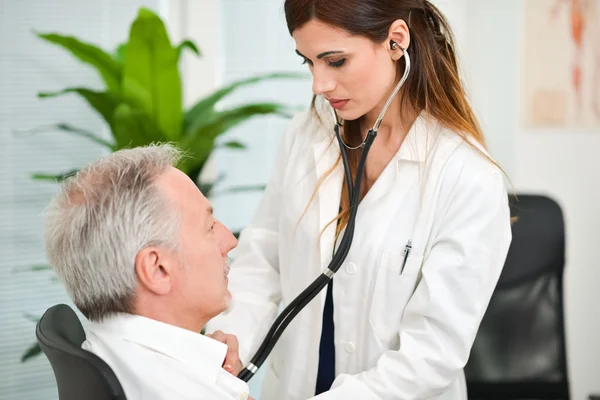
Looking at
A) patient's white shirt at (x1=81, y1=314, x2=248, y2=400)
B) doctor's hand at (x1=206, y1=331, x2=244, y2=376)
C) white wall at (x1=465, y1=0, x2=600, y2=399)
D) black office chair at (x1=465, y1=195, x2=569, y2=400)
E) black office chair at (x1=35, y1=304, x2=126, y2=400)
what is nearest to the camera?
black office chair at (x1=35, y1=304, x2=126, y2=400)

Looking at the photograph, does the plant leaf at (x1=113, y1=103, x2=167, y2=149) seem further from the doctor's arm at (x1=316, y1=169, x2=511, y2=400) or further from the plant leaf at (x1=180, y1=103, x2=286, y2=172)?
the doctor's arm at (x1=316, y1=169, x2=511, y2=400)

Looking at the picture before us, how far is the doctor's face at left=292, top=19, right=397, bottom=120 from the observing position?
4.50 feet

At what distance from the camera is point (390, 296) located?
145 centimetres

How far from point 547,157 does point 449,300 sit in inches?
59.1

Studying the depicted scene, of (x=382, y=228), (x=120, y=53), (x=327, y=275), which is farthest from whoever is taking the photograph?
(x=120, y=53)

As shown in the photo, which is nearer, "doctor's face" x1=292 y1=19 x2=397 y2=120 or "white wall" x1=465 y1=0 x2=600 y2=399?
"doctor's face" x1=292 y1=19 x2=397 y2=120

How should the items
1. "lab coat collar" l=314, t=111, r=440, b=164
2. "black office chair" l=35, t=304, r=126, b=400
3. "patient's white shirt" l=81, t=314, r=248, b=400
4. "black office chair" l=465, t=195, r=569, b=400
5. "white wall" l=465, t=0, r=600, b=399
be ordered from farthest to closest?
1. "white wall" l=465, t=0, r=600, b=399
2. "black office chair" l=465, t=195, r=569, b=400
3. "lab coat collar" l=314, t=111, r=440, b=164
4. "patient's white shirt" l=81, t=314, r=248, b=400
5. "black office chair" l=35, t=304, r=126, b=400

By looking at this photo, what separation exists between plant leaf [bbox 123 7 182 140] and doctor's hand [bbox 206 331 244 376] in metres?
0.77

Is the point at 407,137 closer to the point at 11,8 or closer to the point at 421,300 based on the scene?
the point at 421,300

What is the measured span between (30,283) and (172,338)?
1.38 meters

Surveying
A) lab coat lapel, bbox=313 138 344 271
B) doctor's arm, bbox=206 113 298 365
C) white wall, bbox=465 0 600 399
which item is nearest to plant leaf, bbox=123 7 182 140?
doctor's arm, bbox=206 113 298 365

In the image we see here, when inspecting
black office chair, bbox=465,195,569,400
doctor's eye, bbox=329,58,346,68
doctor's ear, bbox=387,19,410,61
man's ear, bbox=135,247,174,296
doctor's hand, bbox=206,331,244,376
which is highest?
doctor's ear, bbox=387,19,410,61

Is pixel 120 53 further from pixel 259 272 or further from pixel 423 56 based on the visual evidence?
pixel 423 56

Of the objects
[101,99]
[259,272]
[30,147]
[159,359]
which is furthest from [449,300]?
[30,147]
